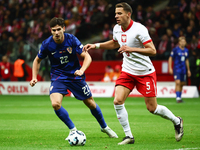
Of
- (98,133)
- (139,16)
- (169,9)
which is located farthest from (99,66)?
(98,133)

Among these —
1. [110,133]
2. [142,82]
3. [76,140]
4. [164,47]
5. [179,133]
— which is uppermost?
[142,82]

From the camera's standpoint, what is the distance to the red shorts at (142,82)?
6.29 meters

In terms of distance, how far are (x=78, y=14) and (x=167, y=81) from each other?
7853mm

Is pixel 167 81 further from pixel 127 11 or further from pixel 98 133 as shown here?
pixel 127 11

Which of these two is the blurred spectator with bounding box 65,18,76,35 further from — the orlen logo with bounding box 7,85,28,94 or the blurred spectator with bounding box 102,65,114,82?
the orlen logo with bounding box 7,85,28,94

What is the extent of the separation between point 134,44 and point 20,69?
15.7 meters

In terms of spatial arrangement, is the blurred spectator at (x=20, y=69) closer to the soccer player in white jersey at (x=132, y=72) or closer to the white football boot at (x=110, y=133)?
the white football boot at (x=110, y=133)

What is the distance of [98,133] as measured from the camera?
298 inches

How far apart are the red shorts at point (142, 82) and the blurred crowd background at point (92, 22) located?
12.0 m

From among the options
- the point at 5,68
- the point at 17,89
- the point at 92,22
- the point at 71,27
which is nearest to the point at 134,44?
the point at 17,89

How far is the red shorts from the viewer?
6293 mm

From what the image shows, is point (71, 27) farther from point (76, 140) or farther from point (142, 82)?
point (76, 140)

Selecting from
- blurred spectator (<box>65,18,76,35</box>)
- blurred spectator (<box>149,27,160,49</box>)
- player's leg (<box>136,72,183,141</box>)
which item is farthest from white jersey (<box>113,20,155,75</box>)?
blurred spectator (<box>65,18,76,35</box>)

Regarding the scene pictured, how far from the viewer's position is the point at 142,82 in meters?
6.34
